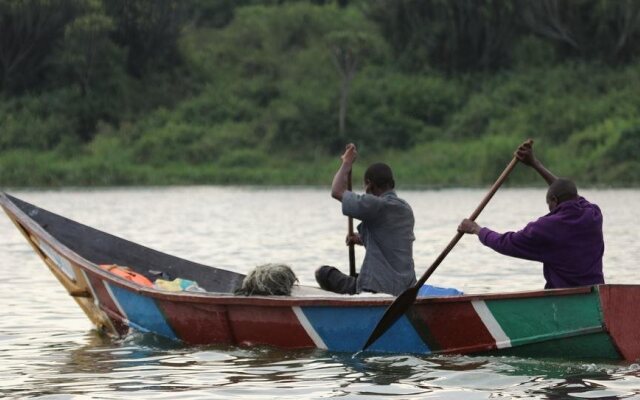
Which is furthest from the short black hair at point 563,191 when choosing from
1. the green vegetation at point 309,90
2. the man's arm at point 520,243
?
the green vegetation at point 309,90

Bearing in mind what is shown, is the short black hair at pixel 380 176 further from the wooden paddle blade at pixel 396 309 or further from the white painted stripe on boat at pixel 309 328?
the white painted stripe on boat at pixel 309 328

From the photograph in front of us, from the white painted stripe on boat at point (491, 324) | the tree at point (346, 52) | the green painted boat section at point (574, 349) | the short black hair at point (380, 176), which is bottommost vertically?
the green painted boat section at point (574, 349)

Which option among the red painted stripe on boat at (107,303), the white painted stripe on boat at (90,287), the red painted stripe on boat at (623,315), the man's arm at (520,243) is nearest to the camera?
the red painted stripe on boat at (623,315)

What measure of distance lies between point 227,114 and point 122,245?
3461cm

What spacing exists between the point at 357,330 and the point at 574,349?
1.62 meters

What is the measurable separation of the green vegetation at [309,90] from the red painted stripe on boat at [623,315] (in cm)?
3175

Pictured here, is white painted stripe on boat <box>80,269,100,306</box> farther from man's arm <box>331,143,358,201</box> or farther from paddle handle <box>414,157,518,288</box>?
paddle handle <box>414,157,518,288</box>

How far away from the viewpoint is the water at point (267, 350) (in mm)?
9812

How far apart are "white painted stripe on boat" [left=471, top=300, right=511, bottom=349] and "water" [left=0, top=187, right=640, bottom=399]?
15 centimetres

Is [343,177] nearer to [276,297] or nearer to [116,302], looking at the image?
[276,297]

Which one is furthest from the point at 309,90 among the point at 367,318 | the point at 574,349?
the point at 574,349

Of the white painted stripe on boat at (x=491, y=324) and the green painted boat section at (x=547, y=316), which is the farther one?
the white painted stripe on boat at (x=491, y=324)

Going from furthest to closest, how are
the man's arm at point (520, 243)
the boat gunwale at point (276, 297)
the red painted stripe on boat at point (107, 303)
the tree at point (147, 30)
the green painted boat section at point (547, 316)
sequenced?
the tree at point (147, 30), the red painted stripe on boat at point (107, 303), the man's arm at point (520, 243), the boat gunwale at point (276, 297), the green painted boat section at point (547, 316)

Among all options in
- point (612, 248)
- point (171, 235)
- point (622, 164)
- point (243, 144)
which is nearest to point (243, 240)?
point (171, 235)
